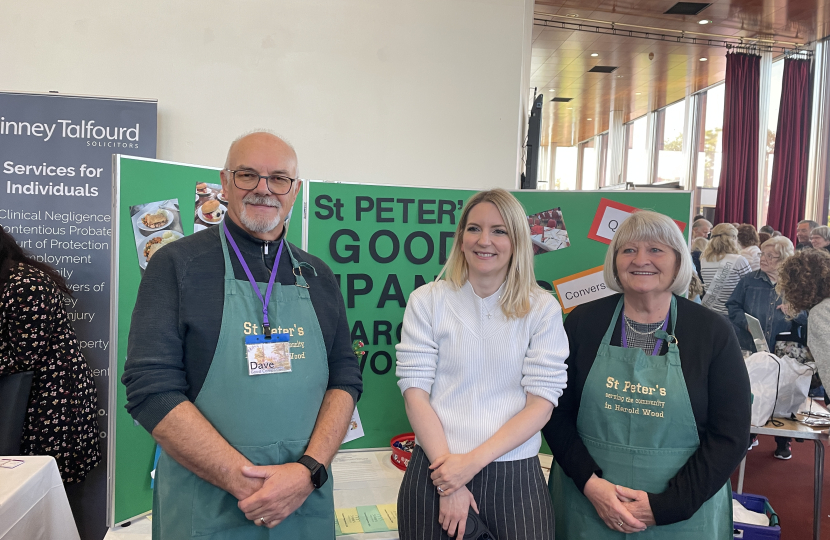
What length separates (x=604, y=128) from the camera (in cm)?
1520

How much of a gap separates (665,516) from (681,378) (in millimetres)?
356

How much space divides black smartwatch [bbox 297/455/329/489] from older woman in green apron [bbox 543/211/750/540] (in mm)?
675

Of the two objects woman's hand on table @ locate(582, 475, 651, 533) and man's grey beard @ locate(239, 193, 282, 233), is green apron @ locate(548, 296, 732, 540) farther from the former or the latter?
man's grey beard @ locate(239, 193, 282, 233)

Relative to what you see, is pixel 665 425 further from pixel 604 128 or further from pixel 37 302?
pixel 604 128

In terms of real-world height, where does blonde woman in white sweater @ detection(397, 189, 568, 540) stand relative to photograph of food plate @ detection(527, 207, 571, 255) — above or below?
below

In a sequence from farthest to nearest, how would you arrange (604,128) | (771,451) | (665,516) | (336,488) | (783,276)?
(604,128) < (771,451) < (783,276) < (336,488) < (665,516)

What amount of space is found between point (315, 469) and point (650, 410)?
89 centimetres

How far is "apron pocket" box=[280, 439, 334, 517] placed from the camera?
136cm

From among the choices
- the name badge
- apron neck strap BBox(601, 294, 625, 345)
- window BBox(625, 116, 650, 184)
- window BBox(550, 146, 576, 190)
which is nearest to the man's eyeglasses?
the name badge

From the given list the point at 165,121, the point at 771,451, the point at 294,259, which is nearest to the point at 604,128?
the point at 771,451

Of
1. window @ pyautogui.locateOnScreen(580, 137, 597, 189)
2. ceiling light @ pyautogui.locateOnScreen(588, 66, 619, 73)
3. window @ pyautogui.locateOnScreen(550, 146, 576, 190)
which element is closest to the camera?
ceiling light @ pyautogui.locateOnScreen(588, 66, 619, 73)

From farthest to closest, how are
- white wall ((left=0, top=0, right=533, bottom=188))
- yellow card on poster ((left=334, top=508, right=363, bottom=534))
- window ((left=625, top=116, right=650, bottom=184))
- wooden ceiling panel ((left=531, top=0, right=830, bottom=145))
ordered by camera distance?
window ((left=625, top=116, right=650, bottom=184)), wooden ceiling panel ((left=531, top=0, right=830, bottom=145)), white wall ((left=0, top=0, right=533, bottom=188)), yellow card on poster ((left=334, top=508, right=363, bottom=534))

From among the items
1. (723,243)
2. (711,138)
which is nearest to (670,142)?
(711,138)

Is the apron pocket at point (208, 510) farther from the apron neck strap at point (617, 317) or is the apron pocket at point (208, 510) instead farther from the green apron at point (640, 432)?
the apron neck strap at point (617, 317)
